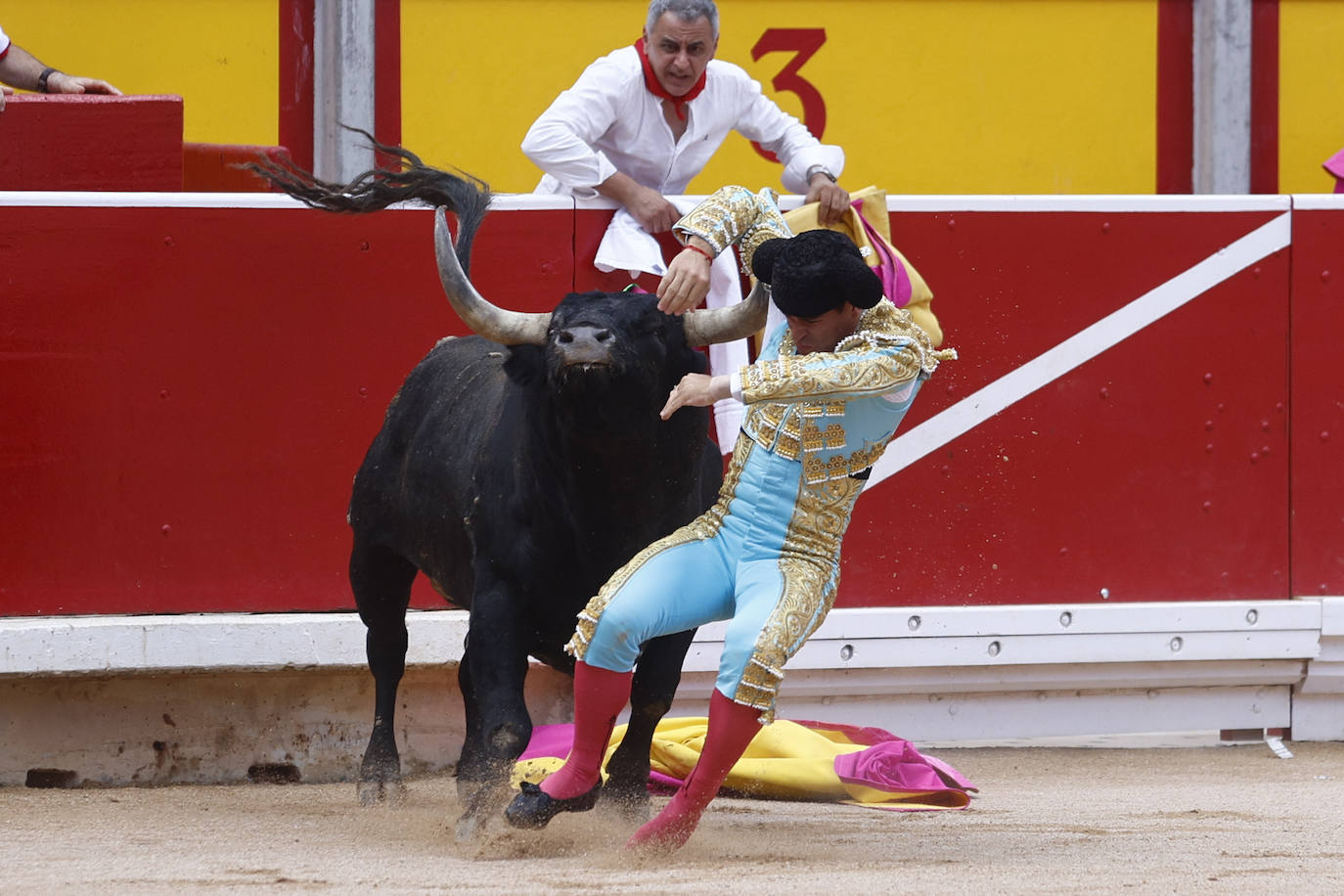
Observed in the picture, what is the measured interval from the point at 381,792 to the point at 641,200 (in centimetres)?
165

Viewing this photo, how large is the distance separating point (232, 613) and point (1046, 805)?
7.16ft

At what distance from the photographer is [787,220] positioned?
15.9 feet

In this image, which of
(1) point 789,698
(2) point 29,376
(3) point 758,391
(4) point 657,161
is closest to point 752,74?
(4) point 657,161

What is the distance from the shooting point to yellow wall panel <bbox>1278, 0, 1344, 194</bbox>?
7336 millimetres

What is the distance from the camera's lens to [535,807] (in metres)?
3.52

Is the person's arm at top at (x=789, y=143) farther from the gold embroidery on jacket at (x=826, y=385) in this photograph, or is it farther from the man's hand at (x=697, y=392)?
the man's hand at (x=697, y=392)

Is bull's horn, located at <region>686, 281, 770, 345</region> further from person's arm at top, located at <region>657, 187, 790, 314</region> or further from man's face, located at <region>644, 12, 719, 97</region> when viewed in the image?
man's face, located at <region>644, 12, 719, 97</region>

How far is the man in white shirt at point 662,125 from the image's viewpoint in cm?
497

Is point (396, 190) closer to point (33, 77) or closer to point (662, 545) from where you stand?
point (662, 545)

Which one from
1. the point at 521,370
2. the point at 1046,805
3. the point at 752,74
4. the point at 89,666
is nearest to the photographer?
the point at 521,370

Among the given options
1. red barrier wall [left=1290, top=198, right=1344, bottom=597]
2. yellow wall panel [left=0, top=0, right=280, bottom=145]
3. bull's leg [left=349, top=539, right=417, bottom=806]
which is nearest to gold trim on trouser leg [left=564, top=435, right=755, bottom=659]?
bull's leg [left=349, top=539, right=417, bottom=806]

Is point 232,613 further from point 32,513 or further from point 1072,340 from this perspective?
point 1072,340

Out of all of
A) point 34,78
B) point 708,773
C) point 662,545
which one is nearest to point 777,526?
point 662,545

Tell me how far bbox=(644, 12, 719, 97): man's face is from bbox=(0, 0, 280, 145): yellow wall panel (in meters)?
2.31
